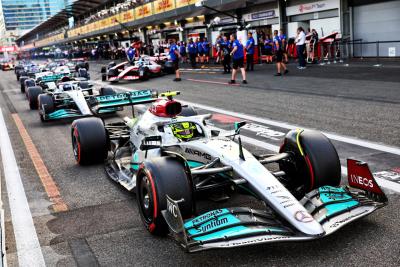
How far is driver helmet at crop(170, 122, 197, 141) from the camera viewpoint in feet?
18.8

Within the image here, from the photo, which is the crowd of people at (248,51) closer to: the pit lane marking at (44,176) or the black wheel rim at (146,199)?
the pit lane marking at (44,176)

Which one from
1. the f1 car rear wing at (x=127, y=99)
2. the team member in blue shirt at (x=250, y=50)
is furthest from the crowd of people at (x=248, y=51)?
the f1 car rear wing at (x=127, y=99)

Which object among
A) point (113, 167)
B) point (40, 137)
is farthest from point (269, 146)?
point (40, 137)

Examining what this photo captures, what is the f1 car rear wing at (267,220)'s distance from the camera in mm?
3619

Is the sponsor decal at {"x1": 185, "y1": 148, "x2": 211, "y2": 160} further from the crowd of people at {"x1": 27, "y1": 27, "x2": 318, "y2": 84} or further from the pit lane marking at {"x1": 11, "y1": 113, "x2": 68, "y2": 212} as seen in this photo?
the crowd of people at {"x1": 27, "y1": 27, "x2": 318, "y2": 84}

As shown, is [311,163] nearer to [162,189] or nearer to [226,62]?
[162,189]

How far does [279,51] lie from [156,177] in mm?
14658

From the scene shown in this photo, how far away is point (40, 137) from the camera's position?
10.0 meters

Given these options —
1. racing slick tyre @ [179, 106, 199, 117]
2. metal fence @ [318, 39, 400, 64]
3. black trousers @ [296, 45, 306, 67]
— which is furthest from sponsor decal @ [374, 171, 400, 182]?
metal fence @ [318, 39, 400, 64]

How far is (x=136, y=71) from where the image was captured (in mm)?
22062

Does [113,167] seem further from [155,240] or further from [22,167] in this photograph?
[155,240]

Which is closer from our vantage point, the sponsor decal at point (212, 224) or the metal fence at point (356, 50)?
the sponsor decal at point (212, 224)

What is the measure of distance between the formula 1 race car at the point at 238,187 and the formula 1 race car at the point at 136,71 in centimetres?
1621

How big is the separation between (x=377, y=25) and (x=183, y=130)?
19425 millimetres
